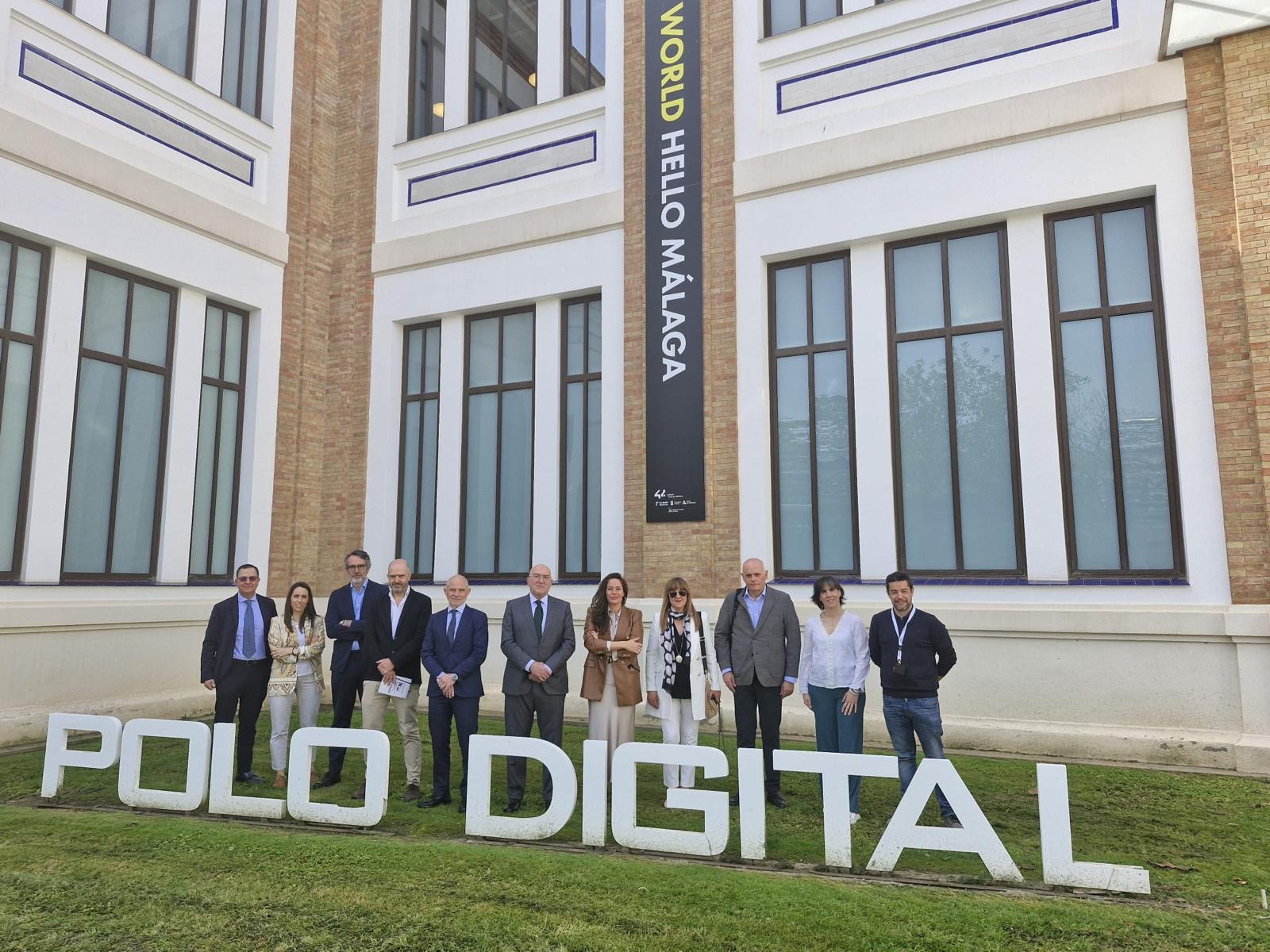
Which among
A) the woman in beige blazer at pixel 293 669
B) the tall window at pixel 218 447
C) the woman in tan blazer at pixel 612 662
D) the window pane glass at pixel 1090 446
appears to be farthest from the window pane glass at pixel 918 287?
the tall window at pixel 218 447

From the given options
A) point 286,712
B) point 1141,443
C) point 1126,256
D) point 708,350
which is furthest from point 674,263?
point 286,712

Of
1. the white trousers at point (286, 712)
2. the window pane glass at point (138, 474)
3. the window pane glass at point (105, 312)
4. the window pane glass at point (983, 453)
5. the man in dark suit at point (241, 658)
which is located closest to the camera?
the white trousers at point (286, 712)

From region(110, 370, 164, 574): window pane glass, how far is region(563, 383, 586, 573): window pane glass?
5.19 metres

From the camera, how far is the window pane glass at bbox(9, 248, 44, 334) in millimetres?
9859

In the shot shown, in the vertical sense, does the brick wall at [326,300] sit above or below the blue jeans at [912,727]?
above

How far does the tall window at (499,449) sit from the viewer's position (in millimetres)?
12148

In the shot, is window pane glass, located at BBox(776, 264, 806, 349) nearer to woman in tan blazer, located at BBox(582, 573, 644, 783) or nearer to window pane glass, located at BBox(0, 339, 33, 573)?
woman in tan blazer, located at BBox(582, 573, 644, 783)

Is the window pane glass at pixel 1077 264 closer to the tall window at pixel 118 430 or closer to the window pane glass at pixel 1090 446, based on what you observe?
the window pane glass at pixel 1090 446

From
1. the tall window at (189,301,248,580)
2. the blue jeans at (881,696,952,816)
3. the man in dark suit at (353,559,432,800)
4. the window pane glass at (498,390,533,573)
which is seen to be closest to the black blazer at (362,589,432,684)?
the man in dark suit at (353,559,432,800)

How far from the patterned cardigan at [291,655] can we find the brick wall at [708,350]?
4.13 metres

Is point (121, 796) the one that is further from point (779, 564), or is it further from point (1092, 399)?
point (1092, 399)

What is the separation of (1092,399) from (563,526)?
254 inches

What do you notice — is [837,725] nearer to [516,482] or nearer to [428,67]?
[516,482]

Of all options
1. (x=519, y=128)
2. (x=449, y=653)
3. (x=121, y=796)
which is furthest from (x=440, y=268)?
(x=121, y=796)
